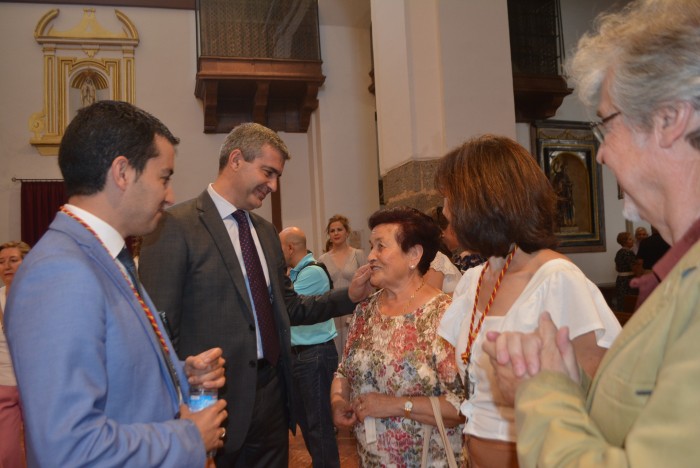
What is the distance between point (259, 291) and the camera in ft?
8.13

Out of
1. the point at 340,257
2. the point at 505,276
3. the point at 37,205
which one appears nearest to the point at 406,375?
the point at 505,276

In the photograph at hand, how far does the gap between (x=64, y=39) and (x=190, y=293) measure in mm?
7712

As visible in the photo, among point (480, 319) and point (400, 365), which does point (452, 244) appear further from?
point (480, 319)

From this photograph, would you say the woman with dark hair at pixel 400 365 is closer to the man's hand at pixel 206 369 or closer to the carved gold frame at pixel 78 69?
the man's hand at pixel 206 369

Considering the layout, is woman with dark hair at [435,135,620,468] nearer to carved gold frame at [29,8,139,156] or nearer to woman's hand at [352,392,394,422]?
woman's hand at [352,392,394,422]

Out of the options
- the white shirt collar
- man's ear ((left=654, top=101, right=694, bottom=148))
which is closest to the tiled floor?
the white shirt collar

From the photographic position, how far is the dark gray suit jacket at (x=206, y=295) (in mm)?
2207

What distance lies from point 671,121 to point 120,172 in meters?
1.26

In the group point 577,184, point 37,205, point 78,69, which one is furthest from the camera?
point 577,184

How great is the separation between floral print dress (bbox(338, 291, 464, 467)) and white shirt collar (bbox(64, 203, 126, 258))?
1171 millimetres

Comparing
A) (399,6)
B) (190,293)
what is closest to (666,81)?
(190,293)

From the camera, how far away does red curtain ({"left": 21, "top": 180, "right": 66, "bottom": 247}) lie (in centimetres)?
→ 801

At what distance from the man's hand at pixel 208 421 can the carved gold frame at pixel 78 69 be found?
7.95 meters

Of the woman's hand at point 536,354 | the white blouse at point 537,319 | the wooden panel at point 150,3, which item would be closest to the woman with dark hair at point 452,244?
the white blouse at point 537,319
